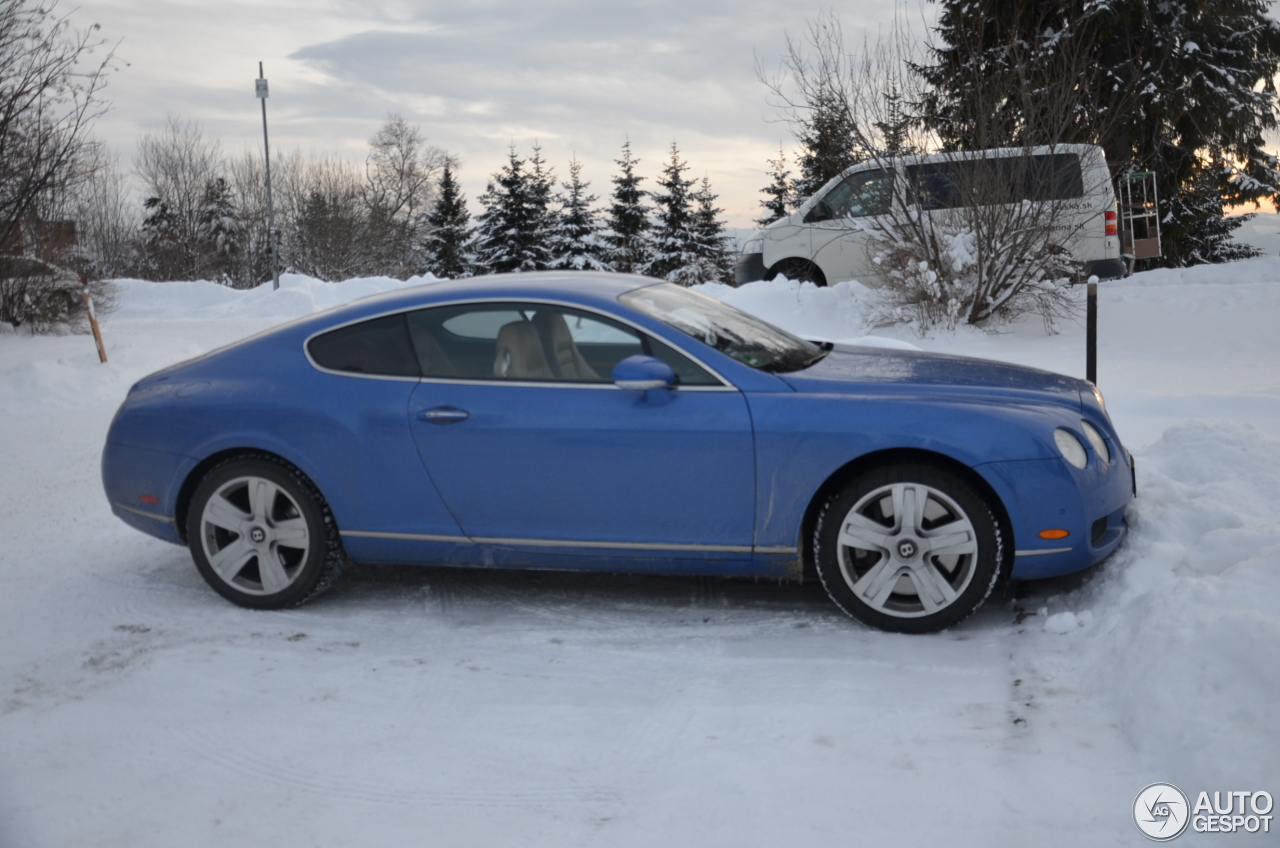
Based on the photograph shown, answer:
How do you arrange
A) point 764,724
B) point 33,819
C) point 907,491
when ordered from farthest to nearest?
1. point 907,491
2. point 764,724
3. point 33,819

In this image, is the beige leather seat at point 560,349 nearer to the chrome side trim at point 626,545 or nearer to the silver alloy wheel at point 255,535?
the chrome side trim at point 626,545

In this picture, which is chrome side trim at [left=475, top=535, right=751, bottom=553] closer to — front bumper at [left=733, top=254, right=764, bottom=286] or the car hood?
the car hood

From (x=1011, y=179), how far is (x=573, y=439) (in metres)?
9.31

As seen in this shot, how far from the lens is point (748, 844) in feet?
9.01

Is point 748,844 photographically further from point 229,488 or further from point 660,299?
point 229,488

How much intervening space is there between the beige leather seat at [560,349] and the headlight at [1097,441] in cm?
194

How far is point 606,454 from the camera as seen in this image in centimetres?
417

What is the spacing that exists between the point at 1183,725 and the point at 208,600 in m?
3.96

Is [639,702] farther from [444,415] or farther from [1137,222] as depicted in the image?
[1137,222]

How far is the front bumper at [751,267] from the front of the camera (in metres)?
16.0

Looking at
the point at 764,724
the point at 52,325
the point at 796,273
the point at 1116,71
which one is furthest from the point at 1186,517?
A: the point at 1116,71

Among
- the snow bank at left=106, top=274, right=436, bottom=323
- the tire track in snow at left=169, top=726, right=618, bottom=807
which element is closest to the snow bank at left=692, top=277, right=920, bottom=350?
the snow bank at left=106, top=274, right=436, bottom=323

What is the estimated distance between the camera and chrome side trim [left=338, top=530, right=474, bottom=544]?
4406mm

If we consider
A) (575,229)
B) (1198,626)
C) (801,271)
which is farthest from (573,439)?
(575,229)
